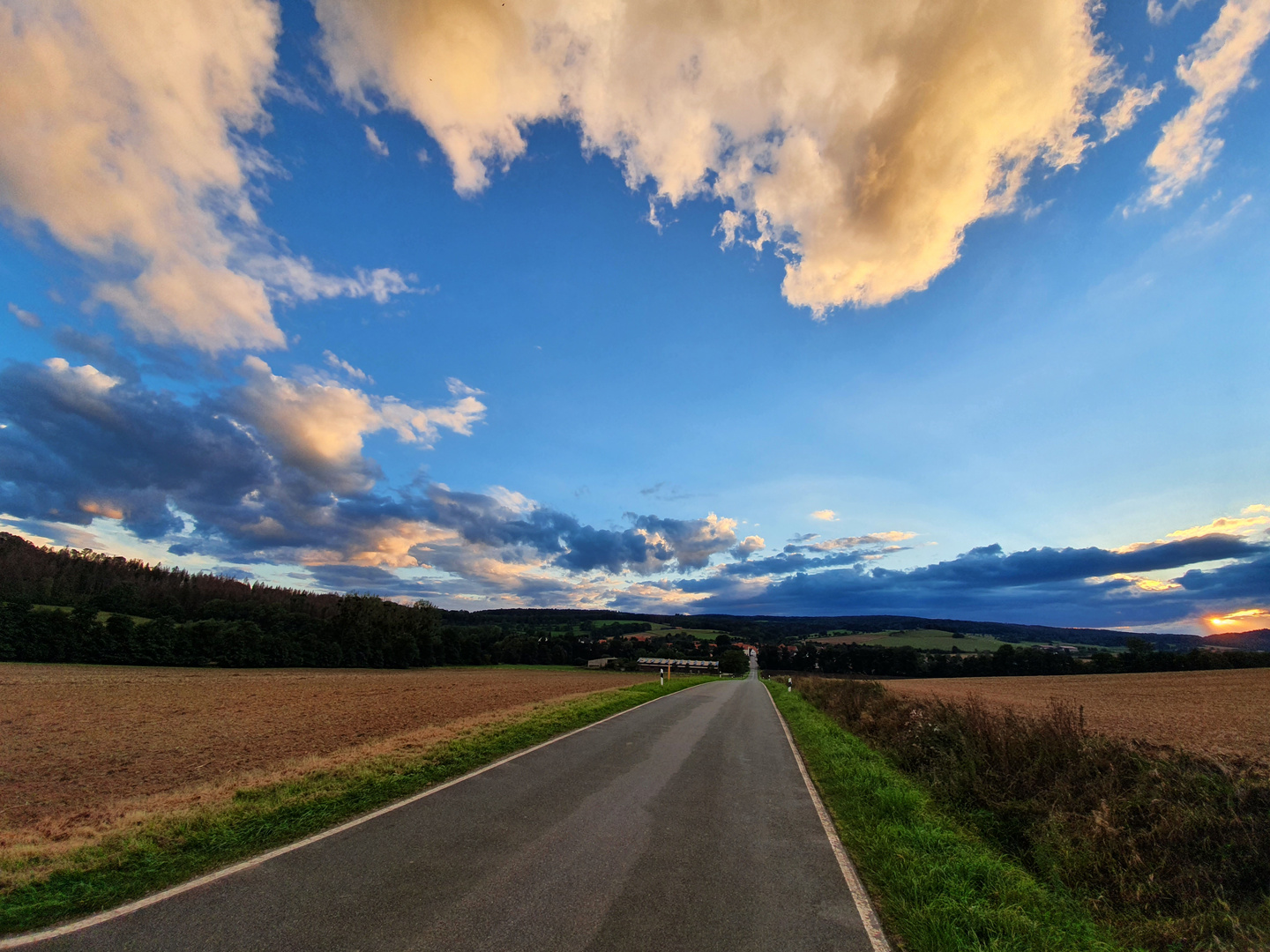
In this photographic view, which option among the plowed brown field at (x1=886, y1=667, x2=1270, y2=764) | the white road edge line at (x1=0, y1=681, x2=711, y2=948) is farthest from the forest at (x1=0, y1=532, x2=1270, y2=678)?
the white road edge line at (x1=0, y1=681, x2=711, y2=948)

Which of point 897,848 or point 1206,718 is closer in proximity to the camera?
point 897,848

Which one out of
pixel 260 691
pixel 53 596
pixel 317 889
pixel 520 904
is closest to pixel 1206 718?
pixel 520 904

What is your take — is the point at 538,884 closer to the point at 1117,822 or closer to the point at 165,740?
the point at 1117,822

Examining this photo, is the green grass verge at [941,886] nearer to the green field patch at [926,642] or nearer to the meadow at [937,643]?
the meadow at [937,643]

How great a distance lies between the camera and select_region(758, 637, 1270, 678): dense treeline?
221 ft

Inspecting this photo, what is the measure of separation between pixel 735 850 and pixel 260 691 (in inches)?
1474

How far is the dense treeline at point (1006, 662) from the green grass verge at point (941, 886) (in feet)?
270

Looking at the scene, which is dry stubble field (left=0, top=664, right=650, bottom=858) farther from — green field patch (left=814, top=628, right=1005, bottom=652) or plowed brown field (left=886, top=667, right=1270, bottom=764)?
green field patch (left=814, top=628, right=1005, bottom=652)

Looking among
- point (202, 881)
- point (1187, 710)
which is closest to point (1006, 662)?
point (1187, 710)

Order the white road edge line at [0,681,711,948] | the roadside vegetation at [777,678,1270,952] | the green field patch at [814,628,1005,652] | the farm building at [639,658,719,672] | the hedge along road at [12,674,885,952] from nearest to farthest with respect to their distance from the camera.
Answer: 1. the white road edge line at [0,681,711,948]
2. the hedge along road at [12,674,885,952]
3. the roadside vegetation at [777,678,1270,952]
4. the farm building at [639,658,719,672]
5. the green field patch at [814,628,1005,652]

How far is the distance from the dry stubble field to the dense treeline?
8205 centimetres

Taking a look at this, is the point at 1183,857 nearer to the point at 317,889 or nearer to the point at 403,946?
the point at 403,946

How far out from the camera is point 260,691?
1345 inches

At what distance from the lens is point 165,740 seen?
54.0ft
